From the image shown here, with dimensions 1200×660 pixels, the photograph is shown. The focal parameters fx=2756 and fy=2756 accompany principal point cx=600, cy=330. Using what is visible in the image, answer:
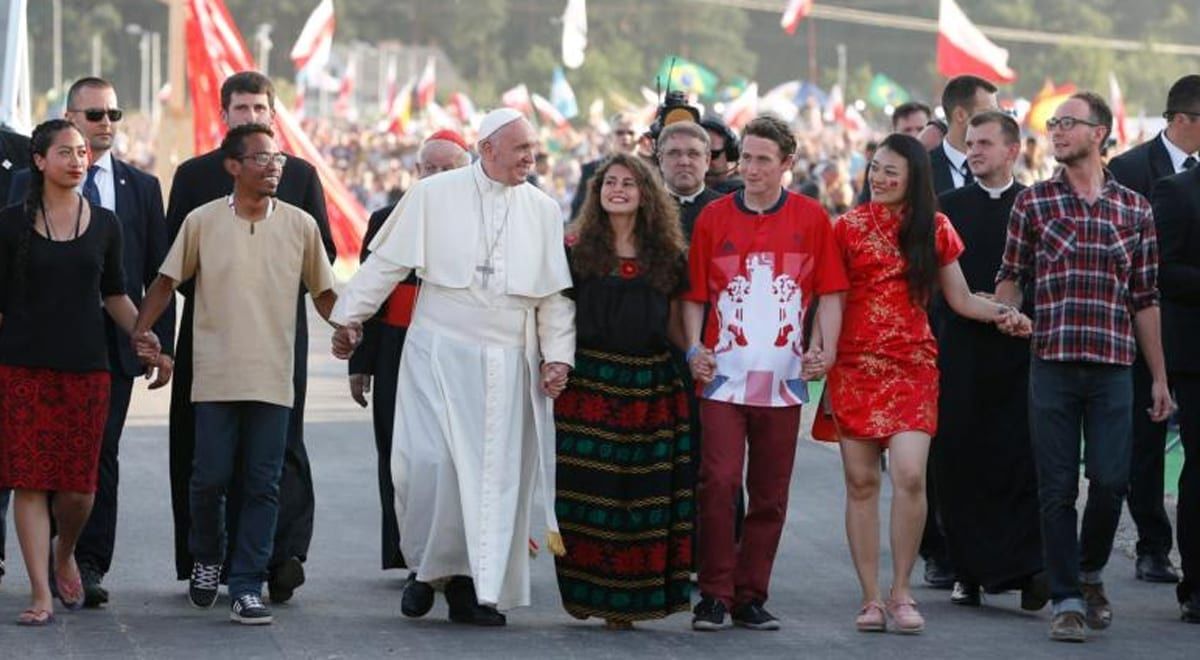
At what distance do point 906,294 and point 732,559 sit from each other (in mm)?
1128

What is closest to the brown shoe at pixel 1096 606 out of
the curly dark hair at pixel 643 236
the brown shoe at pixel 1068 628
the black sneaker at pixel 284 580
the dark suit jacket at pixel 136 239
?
the brown shoe at pixel 1068 628

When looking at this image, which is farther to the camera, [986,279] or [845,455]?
[986,279]

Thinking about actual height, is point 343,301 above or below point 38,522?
above

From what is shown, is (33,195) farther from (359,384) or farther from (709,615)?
(709,615)

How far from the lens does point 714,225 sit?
9.77 meters

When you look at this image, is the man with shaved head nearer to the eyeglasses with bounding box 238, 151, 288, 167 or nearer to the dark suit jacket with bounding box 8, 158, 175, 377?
the dark suit jacket with bounding box 8, 158, 175, 377

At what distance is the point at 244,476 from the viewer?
9.84 metres

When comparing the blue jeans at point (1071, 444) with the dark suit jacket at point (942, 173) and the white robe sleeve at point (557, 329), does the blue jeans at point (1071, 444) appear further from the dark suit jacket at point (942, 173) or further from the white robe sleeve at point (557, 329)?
the dark suit jacket at point (942, 173)

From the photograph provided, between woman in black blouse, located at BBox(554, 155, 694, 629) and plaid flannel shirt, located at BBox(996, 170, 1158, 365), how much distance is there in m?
1.33

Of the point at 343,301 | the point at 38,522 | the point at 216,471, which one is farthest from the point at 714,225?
the point at 38,522

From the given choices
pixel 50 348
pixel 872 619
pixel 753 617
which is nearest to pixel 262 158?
pixel 50 348

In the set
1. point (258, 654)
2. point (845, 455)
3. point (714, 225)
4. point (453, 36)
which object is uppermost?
point (453, 36)

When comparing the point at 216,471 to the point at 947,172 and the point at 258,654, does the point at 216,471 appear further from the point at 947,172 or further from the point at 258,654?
the point at 947,172

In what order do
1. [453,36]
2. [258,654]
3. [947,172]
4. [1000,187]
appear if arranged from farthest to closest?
[453,36]
[947,172]
[1000,187]
[258,654]
